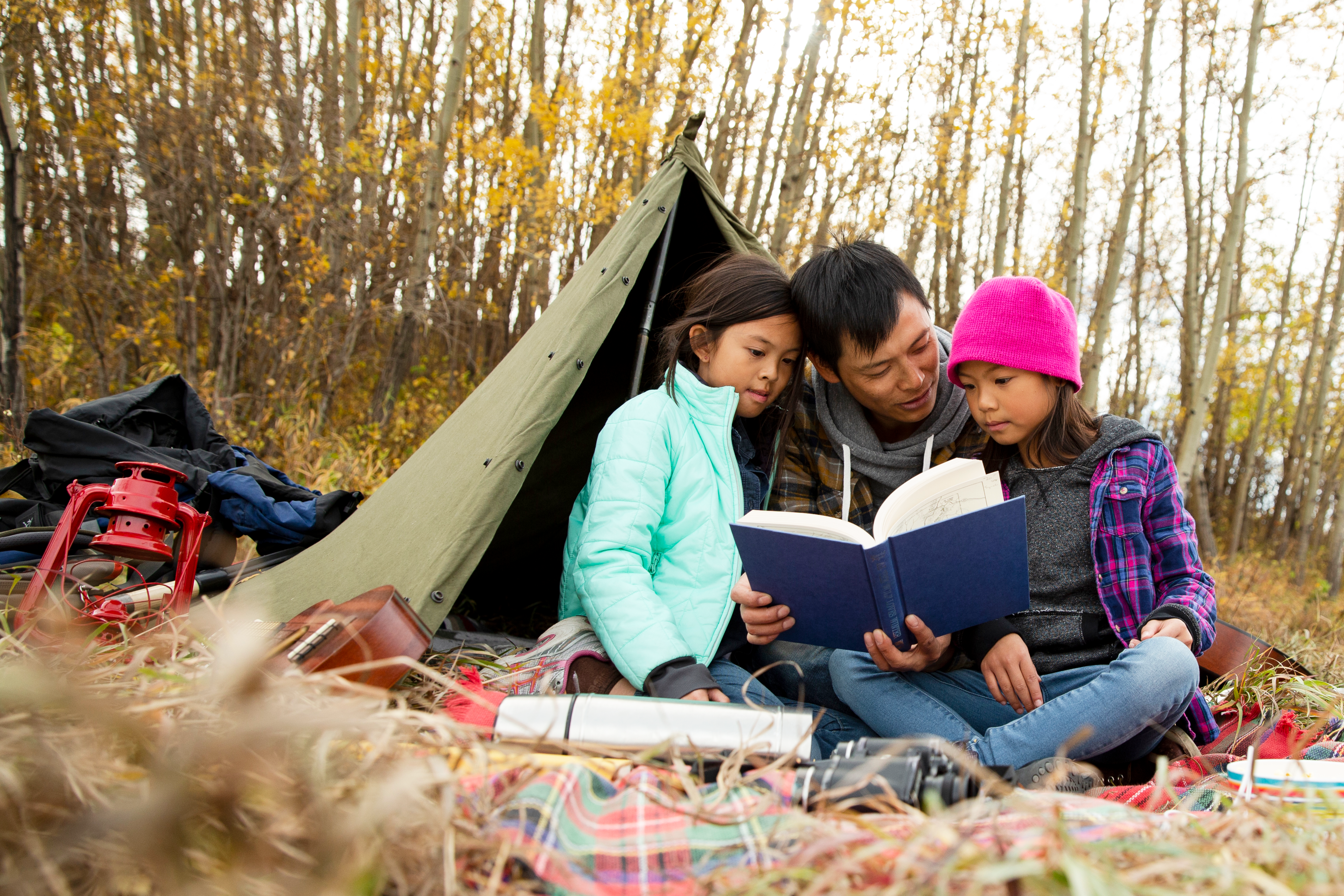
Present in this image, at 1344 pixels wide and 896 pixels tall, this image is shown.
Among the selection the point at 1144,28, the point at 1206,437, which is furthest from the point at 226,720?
the point at 1206,437

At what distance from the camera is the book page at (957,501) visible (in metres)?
1.67

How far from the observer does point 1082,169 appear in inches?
264

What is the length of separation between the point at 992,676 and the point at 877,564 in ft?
1.77

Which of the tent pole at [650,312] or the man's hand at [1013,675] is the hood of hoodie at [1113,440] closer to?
the man's hand at [1013,675]

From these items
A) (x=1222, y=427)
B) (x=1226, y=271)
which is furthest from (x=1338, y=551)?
(x=1222, y=427)

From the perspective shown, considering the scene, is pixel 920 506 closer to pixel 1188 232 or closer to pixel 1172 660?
pixel 1172 660

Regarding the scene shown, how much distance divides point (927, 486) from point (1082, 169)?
20.7 feet

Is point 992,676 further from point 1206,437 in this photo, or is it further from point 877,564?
point 1206,437

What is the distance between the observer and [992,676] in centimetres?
181

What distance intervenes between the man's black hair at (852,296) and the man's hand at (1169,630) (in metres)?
0.91

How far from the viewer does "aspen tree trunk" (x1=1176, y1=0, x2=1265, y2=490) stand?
7.11 meters

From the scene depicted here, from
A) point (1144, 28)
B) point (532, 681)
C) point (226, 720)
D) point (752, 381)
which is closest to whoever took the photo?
point (226, 720)

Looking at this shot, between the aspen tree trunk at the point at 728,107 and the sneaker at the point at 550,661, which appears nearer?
the sneaker at the point at 550,661

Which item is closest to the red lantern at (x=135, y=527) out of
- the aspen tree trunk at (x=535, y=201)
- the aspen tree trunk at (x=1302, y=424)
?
the aspen tree trunk at (x=535, y=201)
